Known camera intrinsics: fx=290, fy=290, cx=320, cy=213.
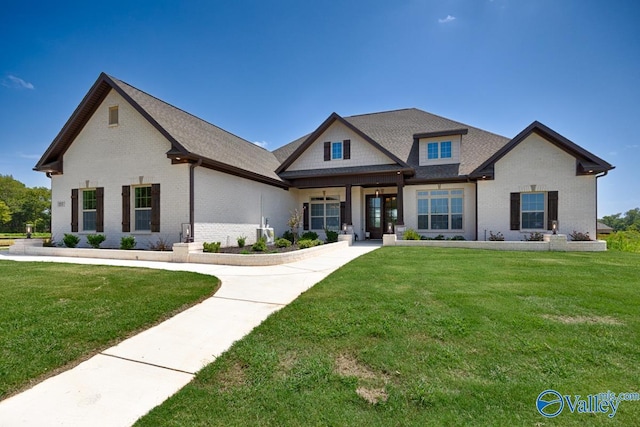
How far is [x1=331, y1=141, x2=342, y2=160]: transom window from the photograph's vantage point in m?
16.9

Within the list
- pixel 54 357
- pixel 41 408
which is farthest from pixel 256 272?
pixel 41 408

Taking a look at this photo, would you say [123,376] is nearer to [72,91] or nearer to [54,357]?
[54,357]

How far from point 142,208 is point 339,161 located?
1018cm

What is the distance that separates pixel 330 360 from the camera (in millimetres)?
3043

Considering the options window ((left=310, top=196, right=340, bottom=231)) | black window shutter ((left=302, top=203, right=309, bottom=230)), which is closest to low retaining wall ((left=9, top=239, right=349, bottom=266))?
window ((left=310, top=196, right=340, bottom=231))

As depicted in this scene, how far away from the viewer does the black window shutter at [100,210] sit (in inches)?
507

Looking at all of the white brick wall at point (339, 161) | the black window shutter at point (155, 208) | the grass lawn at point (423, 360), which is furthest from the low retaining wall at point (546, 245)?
the black window shutter at point (155, 208)

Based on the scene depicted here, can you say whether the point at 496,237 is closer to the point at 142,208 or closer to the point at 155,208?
the point at 155,208

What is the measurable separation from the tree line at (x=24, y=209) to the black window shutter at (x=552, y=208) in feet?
208

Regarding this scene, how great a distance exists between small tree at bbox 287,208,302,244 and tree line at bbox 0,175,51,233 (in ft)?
166

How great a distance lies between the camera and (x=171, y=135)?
36.9 ft

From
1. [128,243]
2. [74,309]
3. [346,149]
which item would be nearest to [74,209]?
[128,243]

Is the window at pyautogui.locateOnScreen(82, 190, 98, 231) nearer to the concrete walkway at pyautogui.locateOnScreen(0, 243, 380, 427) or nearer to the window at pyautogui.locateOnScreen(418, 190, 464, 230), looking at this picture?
the concrete walkway at pyautogui.locateOnScreen(0, 243, 380, 427)

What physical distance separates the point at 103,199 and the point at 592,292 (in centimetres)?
1662
